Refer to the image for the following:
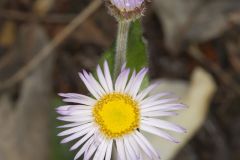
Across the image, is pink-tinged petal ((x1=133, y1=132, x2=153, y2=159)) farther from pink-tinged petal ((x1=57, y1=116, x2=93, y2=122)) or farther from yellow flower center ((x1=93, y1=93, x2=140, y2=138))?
pink-tinged petal ((x1=57, y1=116, x2=93, y2=122))

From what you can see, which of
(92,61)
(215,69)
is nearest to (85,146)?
(92,61)

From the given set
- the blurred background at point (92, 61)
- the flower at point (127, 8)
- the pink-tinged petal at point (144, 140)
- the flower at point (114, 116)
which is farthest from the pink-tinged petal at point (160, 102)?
the blurred background at point (92, 61)

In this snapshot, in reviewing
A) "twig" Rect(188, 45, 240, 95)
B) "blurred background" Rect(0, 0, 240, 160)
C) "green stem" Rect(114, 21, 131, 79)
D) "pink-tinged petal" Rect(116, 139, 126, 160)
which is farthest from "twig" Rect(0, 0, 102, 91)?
"pink-tinged petal" Rect(116, 139, 126, 160)

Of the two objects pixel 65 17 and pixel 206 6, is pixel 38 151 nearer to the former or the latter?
pixel 65 17

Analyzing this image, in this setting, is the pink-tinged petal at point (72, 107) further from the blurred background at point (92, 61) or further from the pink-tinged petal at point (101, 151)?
the blurred background at point (92, 61)

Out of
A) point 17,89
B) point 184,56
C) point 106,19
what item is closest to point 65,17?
point 106,19

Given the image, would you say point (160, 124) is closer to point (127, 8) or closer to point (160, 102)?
point (160, 102)
